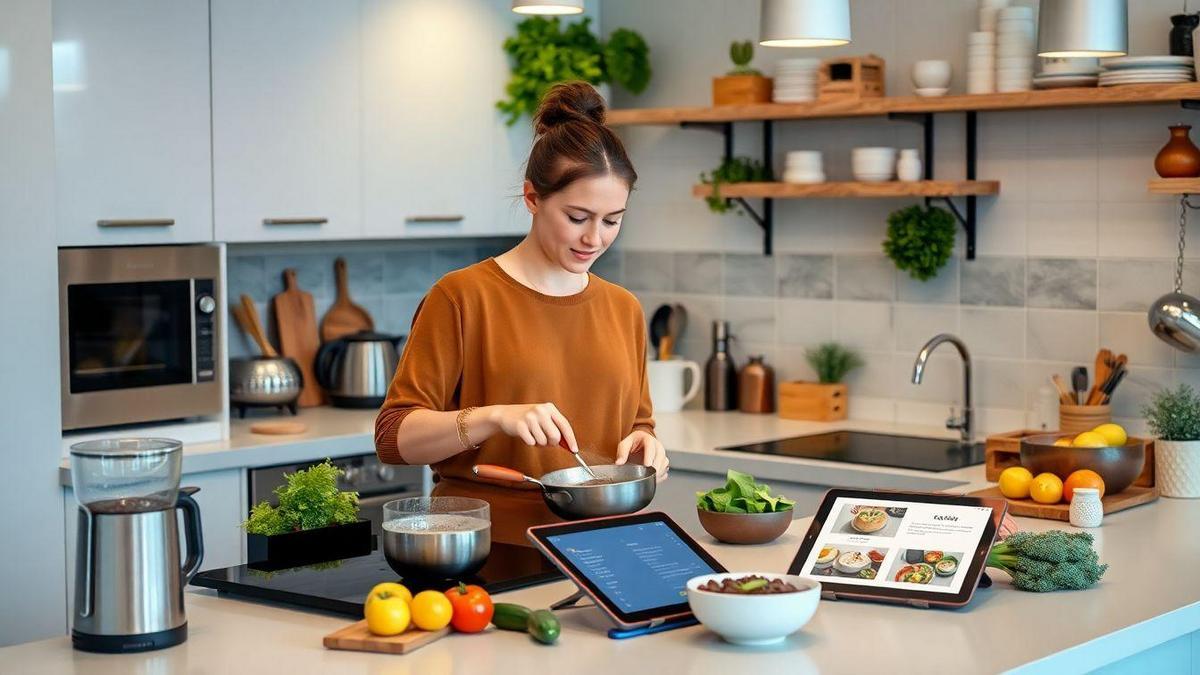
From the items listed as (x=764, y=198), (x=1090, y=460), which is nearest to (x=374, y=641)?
(x=1090, y=460)

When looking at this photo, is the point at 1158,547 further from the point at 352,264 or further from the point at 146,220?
the point at 352,264

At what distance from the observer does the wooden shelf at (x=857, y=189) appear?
4082mm

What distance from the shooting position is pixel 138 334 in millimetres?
3955

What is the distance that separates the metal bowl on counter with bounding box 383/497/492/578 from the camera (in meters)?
2.15

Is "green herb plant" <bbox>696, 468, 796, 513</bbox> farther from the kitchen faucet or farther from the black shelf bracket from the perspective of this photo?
the black shelf bracket

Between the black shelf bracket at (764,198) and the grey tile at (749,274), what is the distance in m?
0.05

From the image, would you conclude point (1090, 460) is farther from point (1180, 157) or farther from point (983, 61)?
point (983, 61)

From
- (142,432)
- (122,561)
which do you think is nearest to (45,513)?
(142,432)

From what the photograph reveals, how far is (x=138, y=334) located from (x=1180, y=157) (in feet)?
8.63

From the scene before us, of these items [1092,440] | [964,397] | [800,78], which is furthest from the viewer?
[800,78]

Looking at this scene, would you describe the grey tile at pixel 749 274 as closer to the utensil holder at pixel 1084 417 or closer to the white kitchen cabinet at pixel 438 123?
the white kitchen cabinet at pixel 438 123

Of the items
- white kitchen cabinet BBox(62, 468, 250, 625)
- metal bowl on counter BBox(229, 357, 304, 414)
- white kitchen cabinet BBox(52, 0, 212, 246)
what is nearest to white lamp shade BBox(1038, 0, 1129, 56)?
white kitchen cabinet BBox(52, 0, 212, 246)

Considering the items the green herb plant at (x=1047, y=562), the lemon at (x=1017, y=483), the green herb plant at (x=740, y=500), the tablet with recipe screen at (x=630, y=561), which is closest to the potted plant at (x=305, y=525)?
the tablet with recipe screen at (x=630, y=561)

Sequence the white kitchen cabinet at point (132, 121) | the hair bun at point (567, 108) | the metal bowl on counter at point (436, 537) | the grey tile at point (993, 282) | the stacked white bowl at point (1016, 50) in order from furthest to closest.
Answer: the grey tile at point (993, 282)
the stacked white bowl at point (1016, 50)
the white kitchen cabinet at point (132, 121)
the hair bun at point (567, 108)
the metal bowl on counter at point (436, 537)
